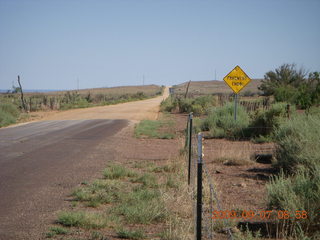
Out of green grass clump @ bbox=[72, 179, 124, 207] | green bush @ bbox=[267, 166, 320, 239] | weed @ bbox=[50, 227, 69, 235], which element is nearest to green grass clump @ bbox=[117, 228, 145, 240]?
weed @ bbox=[50, 227, 69, 235]

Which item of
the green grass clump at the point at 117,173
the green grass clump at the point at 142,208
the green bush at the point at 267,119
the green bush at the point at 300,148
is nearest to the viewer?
the green grass clump at the point at 142,208

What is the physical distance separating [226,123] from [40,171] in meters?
11.1

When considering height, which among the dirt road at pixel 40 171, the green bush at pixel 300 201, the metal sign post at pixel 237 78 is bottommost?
the dirt road at pixel 40 171

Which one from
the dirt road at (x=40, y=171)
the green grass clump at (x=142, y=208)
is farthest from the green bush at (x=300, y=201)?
the dirt road at (x=40, y=171)

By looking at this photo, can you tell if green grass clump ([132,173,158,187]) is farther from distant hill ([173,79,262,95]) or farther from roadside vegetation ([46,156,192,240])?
distant hill ([173,79,262,95])

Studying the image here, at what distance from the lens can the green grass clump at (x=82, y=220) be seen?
21.0ft

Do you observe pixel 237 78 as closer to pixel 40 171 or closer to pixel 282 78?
pixel 40 171

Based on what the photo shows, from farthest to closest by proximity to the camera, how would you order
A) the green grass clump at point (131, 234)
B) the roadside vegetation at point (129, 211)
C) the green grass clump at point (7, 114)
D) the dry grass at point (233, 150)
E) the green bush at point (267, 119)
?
the green grass clump at point (7, 114)
the green bush at point (267, 119)
the dry grass at point (233, 150)
the roadside vegetation at point (129, 211)
the green grass clump at point (131, 234)

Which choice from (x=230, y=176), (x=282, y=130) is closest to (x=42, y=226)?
(x=230, y=176)

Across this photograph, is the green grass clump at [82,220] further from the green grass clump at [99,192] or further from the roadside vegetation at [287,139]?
the roadside vegetation at [287,139]

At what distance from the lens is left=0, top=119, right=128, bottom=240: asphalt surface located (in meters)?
6.75

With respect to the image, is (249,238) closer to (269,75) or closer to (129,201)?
(129,201)

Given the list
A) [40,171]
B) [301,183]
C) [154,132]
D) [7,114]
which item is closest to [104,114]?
[7,114]

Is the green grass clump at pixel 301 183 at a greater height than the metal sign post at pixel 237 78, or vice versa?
the metal sign post at pixel 237 78
